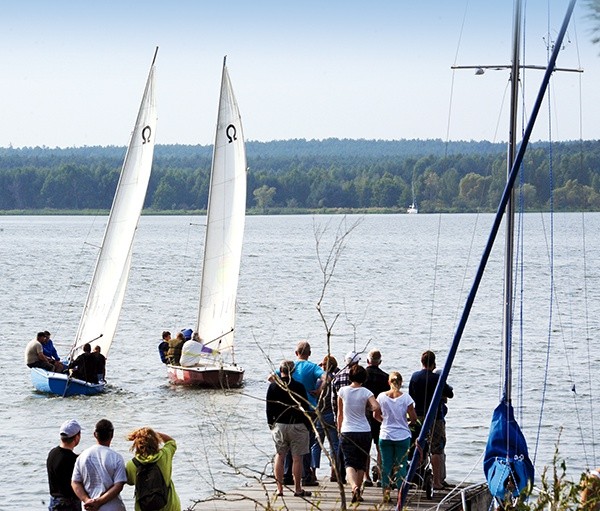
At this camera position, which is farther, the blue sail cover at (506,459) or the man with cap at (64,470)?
the blue sail cover at (506,459)

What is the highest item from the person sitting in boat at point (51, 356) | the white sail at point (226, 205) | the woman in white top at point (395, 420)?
the white sail at point (226, 205)

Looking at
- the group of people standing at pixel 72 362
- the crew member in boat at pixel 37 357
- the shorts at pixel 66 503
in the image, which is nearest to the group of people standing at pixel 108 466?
the shorts at pixel 66 503

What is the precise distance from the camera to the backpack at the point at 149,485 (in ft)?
37.0

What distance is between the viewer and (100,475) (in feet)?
36.8

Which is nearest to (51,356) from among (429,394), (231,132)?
(231,132)

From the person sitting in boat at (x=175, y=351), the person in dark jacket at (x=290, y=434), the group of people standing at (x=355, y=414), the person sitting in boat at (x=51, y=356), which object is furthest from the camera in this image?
the person sitting in boat at (x=175, y=351)

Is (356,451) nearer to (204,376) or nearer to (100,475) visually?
(100,475)

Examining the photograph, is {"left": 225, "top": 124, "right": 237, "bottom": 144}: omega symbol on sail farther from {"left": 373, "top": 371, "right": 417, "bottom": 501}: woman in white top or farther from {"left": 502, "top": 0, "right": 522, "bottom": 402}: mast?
{"left": 373, "top": 371, "right": 417, "bottom": 501}: woman in white top

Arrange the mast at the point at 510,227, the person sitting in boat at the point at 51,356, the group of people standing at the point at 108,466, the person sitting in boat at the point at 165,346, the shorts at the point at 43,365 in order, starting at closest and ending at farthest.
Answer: the group of people standing at the point at 108,466 → the mast at the point at 510,227 → the shorts at the point at 43,365 → the person sitting in boat at the point at 51,356 → the person sitting in boat at the point at 165,346

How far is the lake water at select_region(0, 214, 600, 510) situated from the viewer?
75.3ft

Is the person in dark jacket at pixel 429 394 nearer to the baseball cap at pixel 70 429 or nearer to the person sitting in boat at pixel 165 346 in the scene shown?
the baseball cap at pixel 70 429

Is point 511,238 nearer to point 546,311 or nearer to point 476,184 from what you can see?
point 546,311

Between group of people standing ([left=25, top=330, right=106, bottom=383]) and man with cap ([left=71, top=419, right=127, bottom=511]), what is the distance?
60.0 ft

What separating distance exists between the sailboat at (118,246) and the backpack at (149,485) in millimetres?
19385
